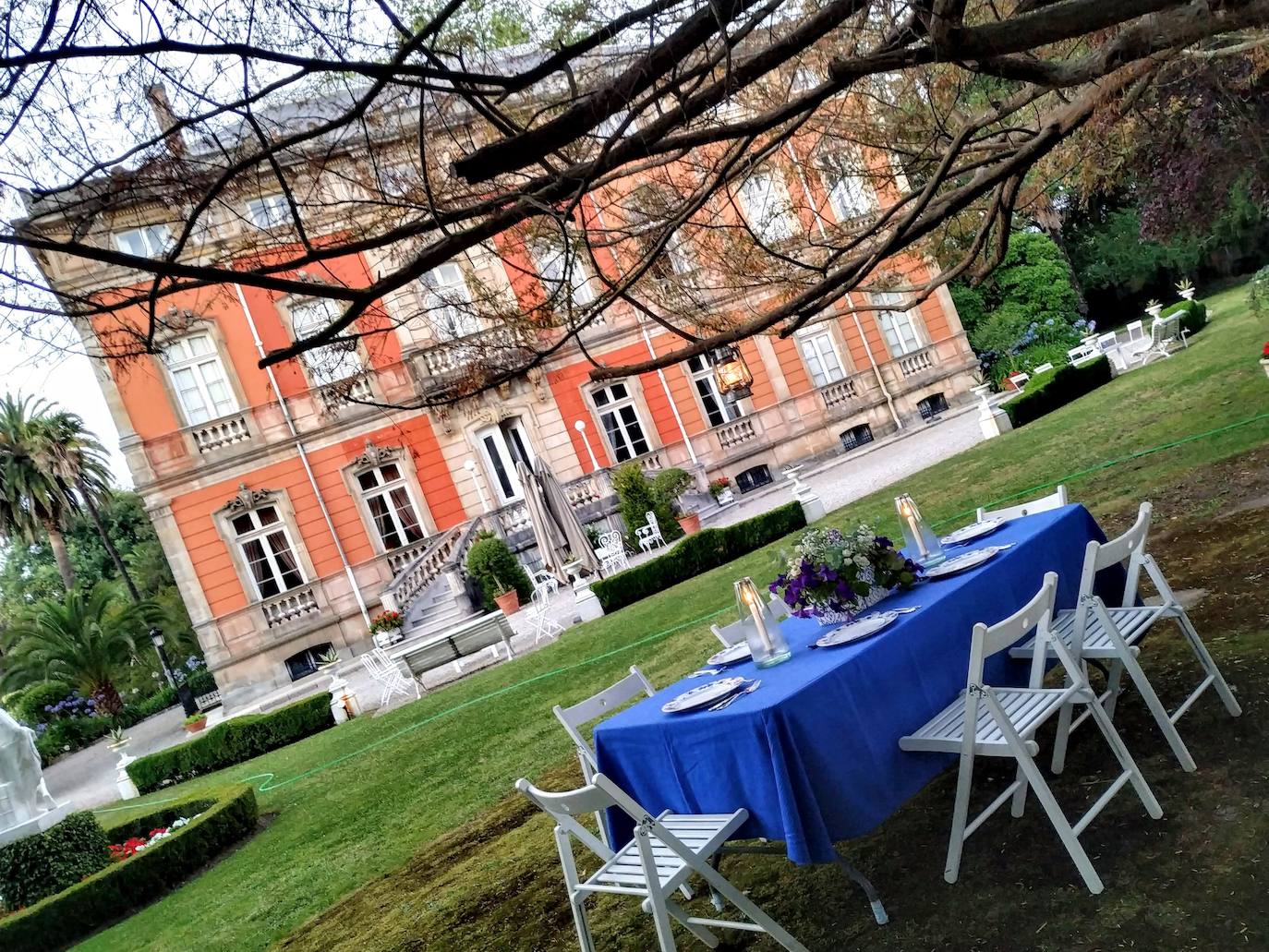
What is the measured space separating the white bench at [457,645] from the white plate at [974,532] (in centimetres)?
959

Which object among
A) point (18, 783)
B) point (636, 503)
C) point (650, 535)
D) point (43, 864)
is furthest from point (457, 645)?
point (636, 503)

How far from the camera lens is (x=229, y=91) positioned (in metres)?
2.85

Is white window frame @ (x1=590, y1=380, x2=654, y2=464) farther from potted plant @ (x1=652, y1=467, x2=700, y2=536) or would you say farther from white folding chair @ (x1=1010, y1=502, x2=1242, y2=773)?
white folding chair @ (x1=1010, y1=502, x2=1242, y2=773)

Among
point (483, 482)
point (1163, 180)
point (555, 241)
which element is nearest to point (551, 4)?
point (555, 241)

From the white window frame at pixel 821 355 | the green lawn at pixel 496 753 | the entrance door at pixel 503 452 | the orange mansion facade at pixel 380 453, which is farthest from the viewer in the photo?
the white window frame at pixel 821 355

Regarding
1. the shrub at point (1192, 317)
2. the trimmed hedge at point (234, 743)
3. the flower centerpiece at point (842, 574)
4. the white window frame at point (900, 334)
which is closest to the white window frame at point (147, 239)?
the flower centerpiece at point (842, 574)

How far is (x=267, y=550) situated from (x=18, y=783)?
1318 cm

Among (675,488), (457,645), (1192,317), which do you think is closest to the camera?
(457,645)

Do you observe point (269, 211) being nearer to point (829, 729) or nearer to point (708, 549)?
point (829, 729)

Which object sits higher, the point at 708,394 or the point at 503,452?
the point at 503,452

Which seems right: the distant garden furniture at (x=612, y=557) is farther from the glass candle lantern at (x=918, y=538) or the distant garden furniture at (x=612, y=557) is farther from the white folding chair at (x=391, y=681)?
the glass candle lantern at (x=918, y=538)

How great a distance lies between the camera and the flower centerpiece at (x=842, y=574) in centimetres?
372

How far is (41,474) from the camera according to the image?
98.4ft

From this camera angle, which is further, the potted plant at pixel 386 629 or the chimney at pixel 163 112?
the potted plant at pixel 386 629
